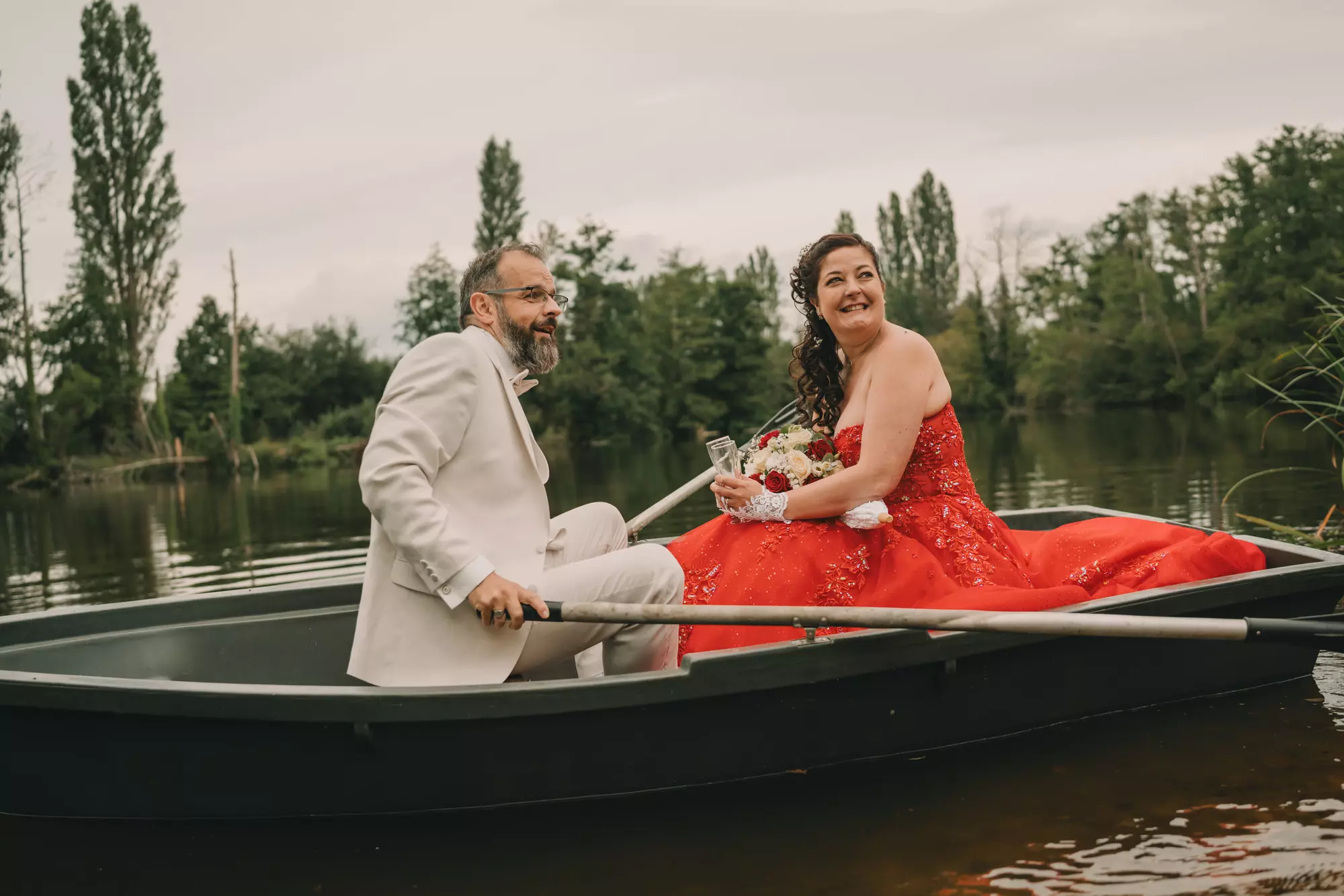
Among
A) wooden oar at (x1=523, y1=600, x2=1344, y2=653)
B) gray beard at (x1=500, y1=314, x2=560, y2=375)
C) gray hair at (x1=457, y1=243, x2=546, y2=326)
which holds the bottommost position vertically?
wooden oar at (x1=523, y1=600, x2=1344, y2=653)

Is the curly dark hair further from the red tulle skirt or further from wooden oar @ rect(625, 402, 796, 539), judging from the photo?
the red tulle skirt

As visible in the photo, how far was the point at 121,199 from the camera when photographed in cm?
3491

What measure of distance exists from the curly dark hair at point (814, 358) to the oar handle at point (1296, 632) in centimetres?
165

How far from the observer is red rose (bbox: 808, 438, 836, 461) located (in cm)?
418

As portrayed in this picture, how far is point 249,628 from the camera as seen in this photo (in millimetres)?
4355

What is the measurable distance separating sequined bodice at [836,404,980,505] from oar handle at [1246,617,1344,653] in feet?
3.39

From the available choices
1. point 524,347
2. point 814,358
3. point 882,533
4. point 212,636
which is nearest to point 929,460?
point 882,533

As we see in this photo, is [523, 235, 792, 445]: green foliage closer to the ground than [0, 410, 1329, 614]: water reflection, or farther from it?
farther from it

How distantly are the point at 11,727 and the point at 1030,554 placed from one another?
3.58 m

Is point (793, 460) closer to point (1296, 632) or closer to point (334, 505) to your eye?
point (1296, 632)

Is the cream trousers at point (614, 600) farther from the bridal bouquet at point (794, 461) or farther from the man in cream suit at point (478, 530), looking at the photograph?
the bridal bouquet at point (794, 461)

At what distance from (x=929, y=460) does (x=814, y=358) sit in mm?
632

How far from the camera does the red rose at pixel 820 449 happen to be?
418cm

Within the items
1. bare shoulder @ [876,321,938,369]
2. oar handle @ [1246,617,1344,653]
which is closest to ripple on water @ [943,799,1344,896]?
oar handle @ [1246,617,1344,653]
